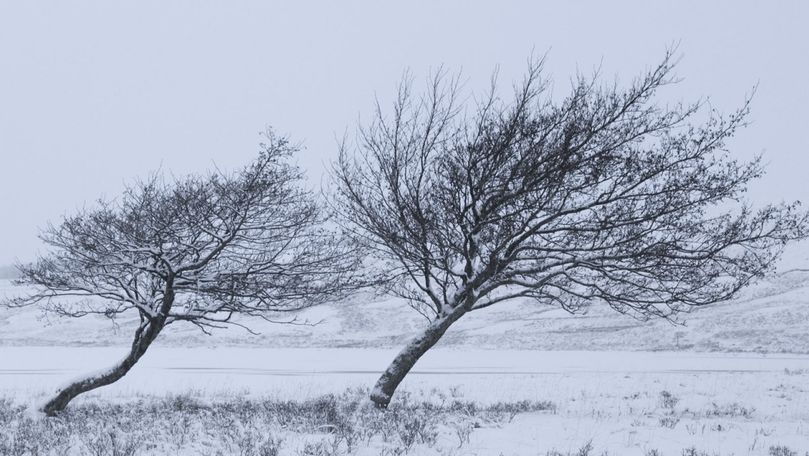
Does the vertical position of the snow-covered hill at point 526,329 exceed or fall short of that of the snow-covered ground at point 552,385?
it exceeds it

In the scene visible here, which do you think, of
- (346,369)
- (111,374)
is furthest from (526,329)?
(111,374)

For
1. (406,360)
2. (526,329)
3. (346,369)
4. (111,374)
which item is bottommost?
(346,369)

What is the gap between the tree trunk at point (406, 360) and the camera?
12391 millimetres

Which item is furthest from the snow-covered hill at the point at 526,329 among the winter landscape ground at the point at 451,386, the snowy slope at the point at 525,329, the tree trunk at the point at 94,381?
the tree trunk at the point at 94,381

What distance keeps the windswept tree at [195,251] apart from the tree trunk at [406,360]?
1791mm

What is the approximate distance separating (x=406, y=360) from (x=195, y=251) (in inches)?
169

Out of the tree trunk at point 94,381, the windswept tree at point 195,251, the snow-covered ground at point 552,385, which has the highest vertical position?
the windswept tree at point 195,251

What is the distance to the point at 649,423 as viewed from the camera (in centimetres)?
1115

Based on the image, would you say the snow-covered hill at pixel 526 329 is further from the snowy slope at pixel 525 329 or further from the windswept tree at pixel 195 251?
the windswept tree at pixel 195 251

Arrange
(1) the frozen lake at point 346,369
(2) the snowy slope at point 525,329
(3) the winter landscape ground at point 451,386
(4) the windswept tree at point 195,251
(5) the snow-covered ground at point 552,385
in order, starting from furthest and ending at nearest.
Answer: (2) the snowy slope at point 525,329 < (1) the frozen lake at point 346,369 < (4) the windswept tree at point 195,251 < (5) the snow-covered ground at point 552,385 < (3) the winter landscape ground at point 451,386

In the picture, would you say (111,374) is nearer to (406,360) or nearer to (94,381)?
(94,381)

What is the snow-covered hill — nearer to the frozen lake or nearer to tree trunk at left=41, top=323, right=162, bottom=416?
the frozen lake

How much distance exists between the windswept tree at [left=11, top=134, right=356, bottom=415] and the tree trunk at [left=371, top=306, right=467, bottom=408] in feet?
5.88

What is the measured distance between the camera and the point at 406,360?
495 inches
